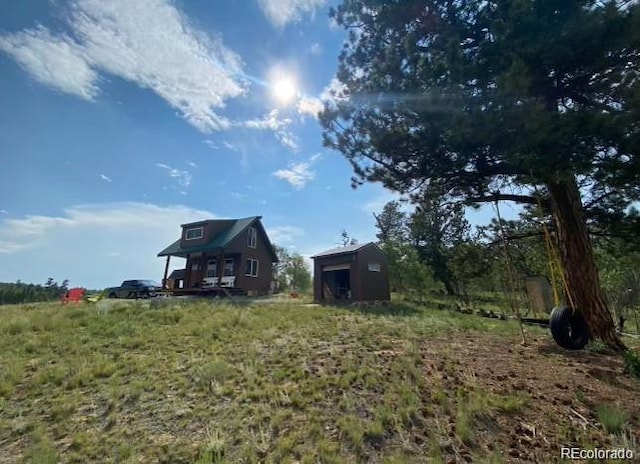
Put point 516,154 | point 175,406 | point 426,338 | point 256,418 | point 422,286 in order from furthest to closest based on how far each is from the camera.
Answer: point 422,286, point 426,338, point 516,154, point 175,406, point 256,418

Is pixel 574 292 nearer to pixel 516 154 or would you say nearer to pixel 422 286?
pixel 516 154

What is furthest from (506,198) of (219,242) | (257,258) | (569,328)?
(257,258)

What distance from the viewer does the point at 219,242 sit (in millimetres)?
23125

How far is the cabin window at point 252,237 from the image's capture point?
2469cm

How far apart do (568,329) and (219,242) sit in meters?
20.6

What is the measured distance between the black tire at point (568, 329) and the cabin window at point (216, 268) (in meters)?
20.8

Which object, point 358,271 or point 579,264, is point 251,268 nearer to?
point 358,271

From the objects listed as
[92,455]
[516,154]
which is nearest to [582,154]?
[516,154]

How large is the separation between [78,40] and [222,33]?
3.54m

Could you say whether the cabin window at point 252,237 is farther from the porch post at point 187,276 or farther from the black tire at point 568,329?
the black tire at point 568,329

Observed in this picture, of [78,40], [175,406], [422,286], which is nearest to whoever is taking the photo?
[175,406]

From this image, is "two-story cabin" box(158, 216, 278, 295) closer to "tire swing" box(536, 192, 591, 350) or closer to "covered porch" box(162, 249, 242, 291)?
"covered porch" box(162, 249, 242, 291)

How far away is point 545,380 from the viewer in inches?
188

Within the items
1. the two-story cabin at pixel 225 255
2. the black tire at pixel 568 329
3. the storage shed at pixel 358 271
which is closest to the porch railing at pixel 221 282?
the two-story cabin at pixel 225 255
